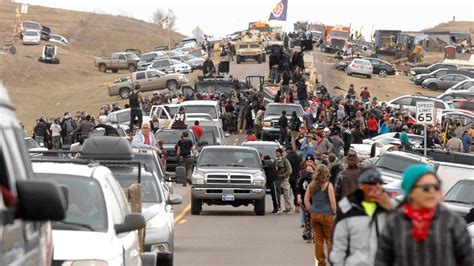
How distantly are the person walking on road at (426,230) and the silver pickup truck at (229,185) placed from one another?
22028 mm

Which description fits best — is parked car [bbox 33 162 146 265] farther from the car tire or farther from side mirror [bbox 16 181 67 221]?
side mirror [bbox 16 181 67 221]

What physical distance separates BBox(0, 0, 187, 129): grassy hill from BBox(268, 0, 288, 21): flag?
12.8 meters

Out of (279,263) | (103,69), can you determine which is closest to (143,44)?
(103,69)

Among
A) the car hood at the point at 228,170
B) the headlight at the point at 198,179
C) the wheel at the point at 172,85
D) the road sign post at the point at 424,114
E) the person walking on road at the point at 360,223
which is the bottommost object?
the wheel at the point at 172,85

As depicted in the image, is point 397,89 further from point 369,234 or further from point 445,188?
point 369,234

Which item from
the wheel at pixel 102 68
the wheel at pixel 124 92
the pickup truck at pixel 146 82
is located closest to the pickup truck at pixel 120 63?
the wheel at pixel 102 68

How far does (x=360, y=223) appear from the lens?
10.8 meters

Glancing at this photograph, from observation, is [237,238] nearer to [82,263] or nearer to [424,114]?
[424,114]

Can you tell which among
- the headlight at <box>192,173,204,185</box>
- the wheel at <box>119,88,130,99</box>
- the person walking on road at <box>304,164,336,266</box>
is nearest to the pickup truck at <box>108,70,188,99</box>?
the wheel at <box>119,88,130,99</box>

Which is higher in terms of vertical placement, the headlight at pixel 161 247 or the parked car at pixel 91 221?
the parked car at pixel 91 221

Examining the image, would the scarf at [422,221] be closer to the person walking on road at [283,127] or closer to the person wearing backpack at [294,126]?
the person wearing backpack at [294,126]

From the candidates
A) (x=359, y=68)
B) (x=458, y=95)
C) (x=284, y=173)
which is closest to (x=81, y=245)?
(x=284, y=173)

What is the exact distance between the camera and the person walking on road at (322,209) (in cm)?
1723

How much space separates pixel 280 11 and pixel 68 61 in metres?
19.3
